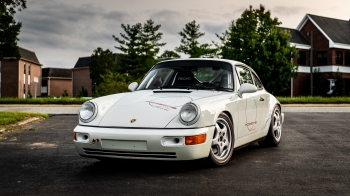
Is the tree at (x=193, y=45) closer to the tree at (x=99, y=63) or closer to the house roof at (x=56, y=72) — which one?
the tree at (x=99, y=63)

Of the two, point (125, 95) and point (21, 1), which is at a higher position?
point (21, 1)

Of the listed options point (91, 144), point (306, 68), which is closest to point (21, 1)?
point (306, 68)

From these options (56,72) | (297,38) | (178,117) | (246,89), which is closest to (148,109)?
(178,117)

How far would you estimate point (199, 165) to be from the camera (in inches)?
220

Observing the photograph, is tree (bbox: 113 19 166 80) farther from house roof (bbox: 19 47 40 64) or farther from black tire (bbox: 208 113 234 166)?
black tire (bbox: 208 113 234 166)

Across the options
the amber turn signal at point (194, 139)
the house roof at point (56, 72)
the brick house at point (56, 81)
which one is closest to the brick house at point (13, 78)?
the brick house at point (56, 81)

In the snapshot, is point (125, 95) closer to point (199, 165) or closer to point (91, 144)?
point (91, 144)

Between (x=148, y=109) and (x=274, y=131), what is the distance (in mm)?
3226

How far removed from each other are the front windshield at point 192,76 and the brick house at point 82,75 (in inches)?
3162

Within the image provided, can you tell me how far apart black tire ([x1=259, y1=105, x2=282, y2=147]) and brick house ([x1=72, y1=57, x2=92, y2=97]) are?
261 ft

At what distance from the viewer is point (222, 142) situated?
5621 mm

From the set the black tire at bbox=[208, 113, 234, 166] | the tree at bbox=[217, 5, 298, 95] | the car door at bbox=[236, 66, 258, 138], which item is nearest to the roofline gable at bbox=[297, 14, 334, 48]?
the tree at bbox=[217, 5, 298, 95]

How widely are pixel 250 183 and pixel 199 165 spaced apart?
114cm

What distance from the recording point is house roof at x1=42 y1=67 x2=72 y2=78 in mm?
92062
